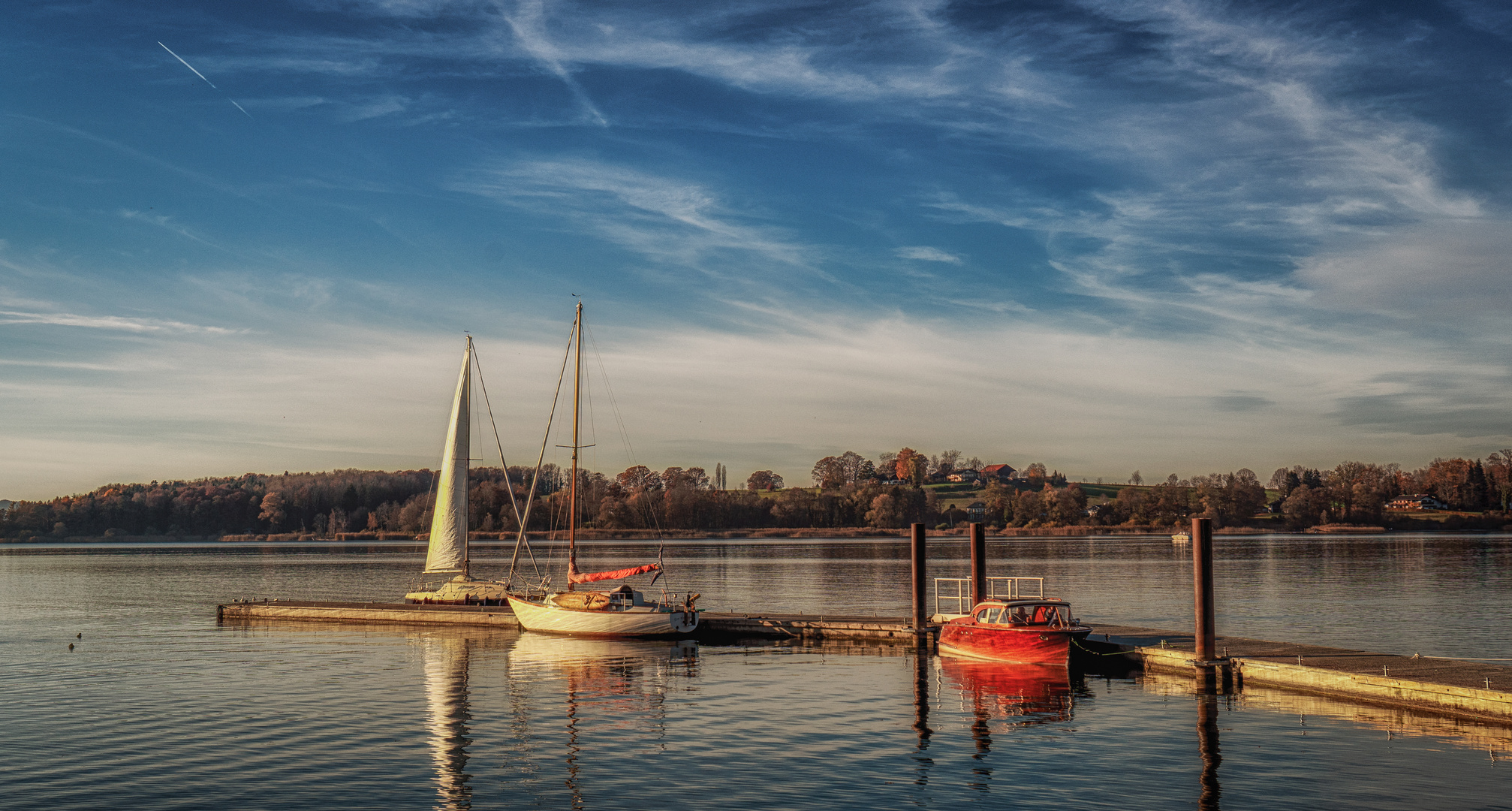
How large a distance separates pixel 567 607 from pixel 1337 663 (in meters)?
32.9

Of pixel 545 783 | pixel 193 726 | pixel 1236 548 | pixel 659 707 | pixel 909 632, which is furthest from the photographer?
pixel 1236 548

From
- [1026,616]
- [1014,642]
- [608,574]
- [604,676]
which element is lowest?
[604,676]

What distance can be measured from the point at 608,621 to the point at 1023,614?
20.2m

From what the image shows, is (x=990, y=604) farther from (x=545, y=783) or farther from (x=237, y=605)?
(x=237, y=605)

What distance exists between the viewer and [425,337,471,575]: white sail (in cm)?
6606

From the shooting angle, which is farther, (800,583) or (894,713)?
(800,583)

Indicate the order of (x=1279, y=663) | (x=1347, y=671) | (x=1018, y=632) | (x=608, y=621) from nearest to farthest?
(x=1347, y=671)
(x=1279, y=663)
(x=1018, y=632)
(x=608, y=621)

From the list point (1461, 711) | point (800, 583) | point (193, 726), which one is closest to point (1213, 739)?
point (1461, 711)

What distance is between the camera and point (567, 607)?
52.2 metres

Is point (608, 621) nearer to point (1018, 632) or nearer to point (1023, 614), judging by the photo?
point (1023, 614)

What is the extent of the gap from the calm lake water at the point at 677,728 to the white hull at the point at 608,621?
1.19m

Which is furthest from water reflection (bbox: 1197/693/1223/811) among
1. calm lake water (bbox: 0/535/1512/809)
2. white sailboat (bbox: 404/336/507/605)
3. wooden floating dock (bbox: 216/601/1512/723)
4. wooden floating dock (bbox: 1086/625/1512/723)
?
white sailboat (bbox: 404/336/507/605)

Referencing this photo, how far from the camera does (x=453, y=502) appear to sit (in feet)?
217

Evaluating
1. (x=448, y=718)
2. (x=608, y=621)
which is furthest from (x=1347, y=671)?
(x=608, y=621)
